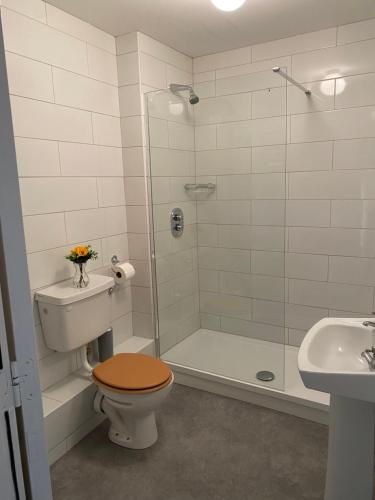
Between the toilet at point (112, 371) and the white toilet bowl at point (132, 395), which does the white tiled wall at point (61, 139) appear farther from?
the white toilet bowl at point (132, 395)

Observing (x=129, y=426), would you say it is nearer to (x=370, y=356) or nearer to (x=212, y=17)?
(x=370, y=356)

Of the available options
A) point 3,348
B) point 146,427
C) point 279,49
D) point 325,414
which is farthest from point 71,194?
point 325,414

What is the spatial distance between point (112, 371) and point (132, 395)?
0.68ft

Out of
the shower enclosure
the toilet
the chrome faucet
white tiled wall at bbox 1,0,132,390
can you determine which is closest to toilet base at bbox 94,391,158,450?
the toilet

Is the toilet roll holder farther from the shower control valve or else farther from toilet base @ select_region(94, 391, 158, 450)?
toilet base @ select_region(94, 391, 158, 450)

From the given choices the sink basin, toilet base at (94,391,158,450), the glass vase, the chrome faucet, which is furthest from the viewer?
the glass vase

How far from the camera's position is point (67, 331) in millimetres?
2008

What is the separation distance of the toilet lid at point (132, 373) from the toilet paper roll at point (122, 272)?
0.51 metres

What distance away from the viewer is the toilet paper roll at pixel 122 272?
244 centimetres

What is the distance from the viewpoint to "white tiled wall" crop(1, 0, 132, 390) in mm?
1909

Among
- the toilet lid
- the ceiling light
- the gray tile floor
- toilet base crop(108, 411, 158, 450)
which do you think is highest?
the ceiling light

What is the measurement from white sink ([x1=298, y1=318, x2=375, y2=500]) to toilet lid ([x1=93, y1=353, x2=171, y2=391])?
830mm

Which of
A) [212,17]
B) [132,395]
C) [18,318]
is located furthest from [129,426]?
[212,17]

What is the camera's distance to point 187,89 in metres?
2.59
